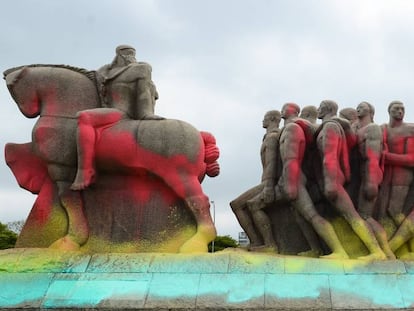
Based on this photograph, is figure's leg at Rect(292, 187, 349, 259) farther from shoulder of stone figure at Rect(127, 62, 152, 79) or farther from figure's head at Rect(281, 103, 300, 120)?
shoulder of stone figure at Rect(127, 62, 152, 79)

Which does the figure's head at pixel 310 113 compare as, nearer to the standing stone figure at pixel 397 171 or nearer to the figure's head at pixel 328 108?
the figure's head at pixel 328 108

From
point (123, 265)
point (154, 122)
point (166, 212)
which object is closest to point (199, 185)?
point (166, 212)

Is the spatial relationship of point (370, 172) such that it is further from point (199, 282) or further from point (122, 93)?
point (122, 93)

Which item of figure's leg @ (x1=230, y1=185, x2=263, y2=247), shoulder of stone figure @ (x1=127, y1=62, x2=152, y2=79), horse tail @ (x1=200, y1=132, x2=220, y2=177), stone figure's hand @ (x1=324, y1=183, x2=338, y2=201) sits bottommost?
figure's leg @ (x1=230, y1=185, x2=263, y2=247)

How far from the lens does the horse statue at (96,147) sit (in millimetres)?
7973

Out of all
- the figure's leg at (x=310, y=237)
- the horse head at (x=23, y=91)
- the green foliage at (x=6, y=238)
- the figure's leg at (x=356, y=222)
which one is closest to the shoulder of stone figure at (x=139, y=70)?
the horse head at (x=23, y=91)

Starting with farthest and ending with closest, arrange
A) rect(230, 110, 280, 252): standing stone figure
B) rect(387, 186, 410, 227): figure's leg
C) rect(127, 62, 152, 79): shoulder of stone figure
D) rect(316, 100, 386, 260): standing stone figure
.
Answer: rect(230, 110, 280, 252): standing stone figure < rect(127, 62, 152, 79): shoulder of stone figure < rect(387, 186, 410, 227): figure's leg < rect(316, 100, 386, 260): standing stone figure

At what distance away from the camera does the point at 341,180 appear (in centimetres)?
805

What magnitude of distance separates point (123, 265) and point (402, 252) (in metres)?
4.09

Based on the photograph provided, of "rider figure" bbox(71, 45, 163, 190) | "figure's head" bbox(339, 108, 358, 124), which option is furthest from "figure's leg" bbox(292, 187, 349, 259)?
"rider figure" bbox(71, 45, 163, 190)

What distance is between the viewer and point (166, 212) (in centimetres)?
812

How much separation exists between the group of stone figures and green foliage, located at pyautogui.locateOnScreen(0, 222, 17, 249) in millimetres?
25224

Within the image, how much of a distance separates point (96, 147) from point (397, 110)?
4571 mm

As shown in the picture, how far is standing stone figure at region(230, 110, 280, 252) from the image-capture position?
343 inches
